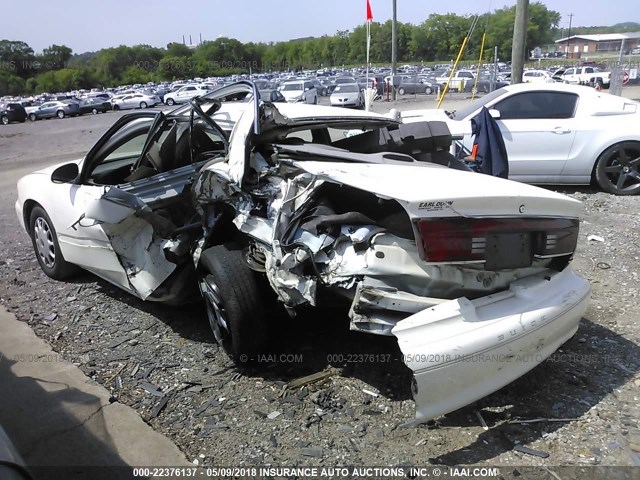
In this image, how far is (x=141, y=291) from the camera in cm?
403

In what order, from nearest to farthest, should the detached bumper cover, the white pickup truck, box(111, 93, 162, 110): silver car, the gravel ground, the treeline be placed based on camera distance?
the detached bumper cover
the gravel ground
the white pickup truck
box(111, 93, 162, 110): silver car
the treeline

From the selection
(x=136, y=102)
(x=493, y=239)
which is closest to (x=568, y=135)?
(x=493, y=239)

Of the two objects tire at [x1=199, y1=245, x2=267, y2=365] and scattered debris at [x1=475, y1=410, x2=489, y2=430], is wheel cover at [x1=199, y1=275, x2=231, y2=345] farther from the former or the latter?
scattered debris at [x1=475, y1=410, x2=489, y2=430]

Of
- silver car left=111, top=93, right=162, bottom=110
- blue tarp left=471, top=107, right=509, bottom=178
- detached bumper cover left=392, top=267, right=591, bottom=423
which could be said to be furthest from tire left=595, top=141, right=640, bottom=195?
silver car left=111, top=93, right=162, bottom=110

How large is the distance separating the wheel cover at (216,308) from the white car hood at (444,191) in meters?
0.96

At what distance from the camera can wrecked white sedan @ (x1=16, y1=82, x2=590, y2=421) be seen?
8.32ft

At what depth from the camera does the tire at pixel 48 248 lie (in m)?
4.97

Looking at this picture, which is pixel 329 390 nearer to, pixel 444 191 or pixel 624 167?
pixel 444 191

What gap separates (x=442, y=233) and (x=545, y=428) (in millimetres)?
1170

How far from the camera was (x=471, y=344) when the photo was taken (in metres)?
2.46

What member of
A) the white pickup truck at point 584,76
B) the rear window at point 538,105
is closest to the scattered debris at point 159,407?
the rear window at point 538,105

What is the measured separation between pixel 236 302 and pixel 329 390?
2.49 feet

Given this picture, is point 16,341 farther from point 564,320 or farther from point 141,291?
point 564,320

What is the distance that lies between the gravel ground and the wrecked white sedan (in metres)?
0.30
